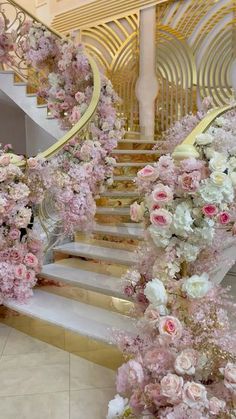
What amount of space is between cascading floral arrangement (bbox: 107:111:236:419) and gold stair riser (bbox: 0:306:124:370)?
57 cm

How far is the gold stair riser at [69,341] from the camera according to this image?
8.27 feet

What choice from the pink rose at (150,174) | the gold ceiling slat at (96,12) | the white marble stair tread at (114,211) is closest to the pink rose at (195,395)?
the pink rose at (150,174)

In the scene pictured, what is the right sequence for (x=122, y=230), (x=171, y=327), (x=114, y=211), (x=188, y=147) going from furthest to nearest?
(x=114, y=211), (x=122, y=230), (x=188, y=147), (x=171, y=327)

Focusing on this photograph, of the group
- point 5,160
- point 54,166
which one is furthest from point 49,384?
point 54,166

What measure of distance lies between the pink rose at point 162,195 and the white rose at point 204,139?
33 centimetres

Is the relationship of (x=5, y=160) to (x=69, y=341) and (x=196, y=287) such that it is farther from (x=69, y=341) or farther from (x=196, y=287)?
(x=196, y=287)

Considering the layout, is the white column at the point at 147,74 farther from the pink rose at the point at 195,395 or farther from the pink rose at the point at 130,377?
the pink rose at the point at 195,395

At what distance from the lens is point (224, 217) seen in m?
1.82

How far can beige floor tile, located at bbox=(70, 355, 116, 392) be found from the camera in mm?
2209

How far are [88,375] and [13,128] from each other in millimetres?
6346

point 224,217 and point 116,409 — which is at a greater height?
point 224,217

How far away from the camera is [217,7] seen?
5.07 meters

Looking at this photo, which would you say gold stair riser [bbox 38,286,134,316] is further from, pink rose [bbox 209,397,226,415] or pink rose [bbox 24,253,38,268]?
pink rose [bbox 209,397,226,415]

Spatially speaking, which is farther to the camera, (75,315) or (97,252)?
(97,252)
